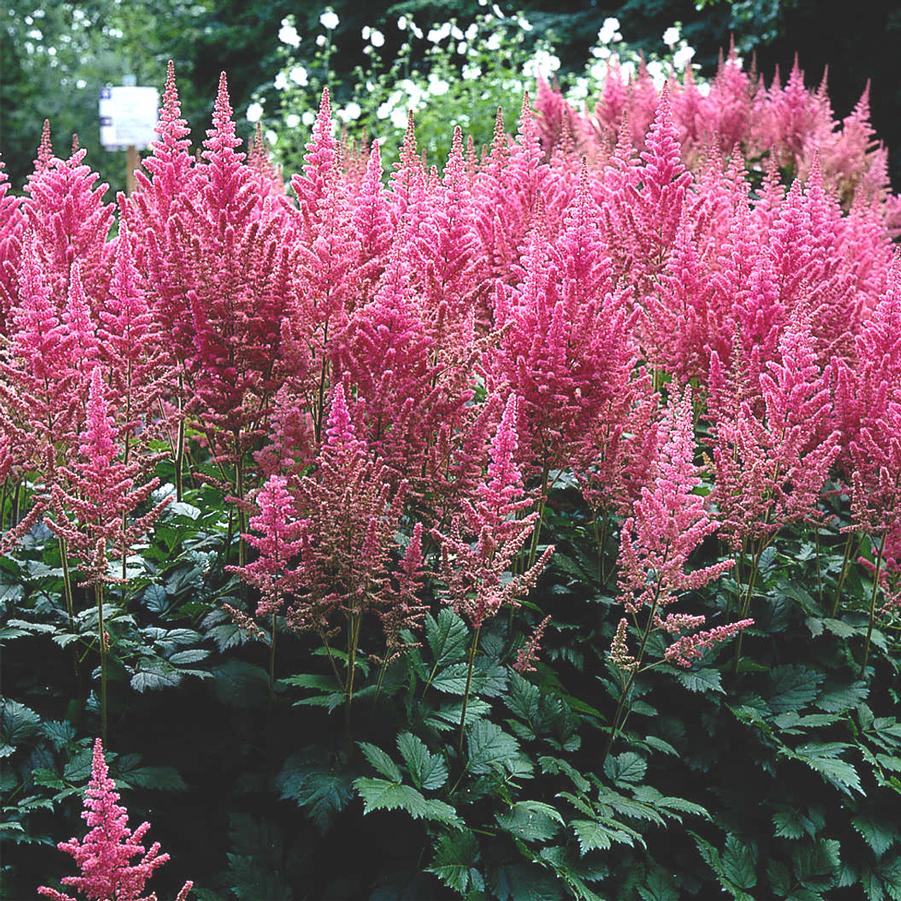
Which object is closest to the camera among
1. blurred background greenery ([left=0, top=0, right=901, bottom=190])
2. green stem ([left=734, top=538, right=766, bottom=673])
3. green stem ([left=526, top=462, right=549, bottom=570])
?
green stem ([left=526, top=462, right=549, bottom=570])

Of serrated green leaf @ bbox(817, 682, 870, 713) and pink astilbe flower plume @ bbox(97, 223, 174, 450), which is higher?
pink astilbe flower plume @ bbox(97, 223, 174, 450)

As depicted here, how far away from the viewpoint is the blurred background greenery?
1347 cm

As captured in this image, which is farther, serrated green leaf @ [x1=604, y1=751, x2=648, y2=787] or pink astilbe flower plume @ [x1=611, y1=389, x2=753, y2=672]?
serrated green leaf @ [x1=604, y1=751, x2=648, y2=787]

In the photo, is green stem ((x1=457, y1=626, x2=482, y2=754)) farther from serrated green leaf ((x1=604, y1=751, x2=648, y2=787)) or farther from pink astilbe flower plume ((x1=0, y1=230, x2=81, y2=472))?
pink astilbe flower plume ((x1=0, y1=230, x2=81, y2=472))

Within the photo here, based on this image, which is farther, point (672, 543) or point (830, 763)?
point (830, 763)

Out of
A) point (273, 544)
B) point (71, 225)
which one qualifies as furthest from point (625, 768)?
point (71, 225)

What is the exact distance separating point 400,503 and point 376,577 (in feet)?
0.80

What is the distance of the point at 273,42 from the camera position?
21234 millimetres

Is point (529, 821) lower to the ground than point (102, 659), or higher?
lower

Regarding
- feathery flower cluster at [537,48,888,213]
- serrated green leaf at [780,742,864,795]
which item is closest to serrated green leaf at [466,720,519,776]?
serrated green leaf at [780,742,864,795]

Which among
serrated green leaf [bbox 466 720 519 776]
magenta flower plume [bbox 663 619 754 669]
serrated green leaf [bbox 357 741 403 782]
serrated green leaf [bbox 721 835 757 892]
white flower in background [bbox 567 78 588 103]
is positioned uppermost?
white flower in background [bbox 567 78 588 103]

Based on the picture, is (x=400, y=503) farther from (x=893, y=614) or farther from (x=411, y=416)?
(x=893, y=614)

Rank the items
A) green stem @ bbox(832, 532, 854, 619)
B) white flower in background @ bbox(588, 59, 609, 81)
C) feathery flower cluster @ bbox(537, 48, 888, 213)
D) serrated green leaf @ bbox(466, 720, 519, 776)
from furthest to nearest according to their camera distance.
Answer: white flower in background @ bbox(588, 59, 609, 81) → feathery flower cluster @ bbox(537, 48, 888, 213) → green stem @ bbox(832, 532, 854, 619) → serrated green leaf @ bbox(466, 720, 519, 776)

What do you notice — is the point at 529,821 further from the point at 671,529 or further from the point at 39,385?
the point at 39,385
